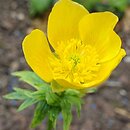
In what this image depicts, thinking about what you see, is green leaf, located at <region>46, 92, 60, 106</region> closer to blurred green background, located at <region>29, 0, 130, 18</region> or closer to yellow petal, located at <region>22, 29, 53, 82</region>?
yellow petal, located at <region>22, 29, 53, 82</region>

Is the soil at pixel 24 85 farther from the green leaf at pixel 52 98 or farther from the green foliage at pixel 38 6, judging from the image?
the green leaf at pixel 52 98

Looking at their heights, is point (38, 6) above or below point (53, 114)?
below

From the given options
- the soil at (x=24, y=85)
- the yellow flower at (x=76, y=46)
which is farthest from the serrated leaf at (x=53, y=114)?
the soil at (x=24, y=85)

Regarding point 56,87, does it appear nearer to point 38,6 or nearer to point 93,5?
point 38,6

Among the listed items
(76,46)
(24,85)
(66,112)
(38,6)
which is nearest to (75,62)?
(76,46)

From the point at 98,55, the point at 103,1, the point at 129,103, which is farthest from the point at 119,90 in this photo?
the point at 98,55

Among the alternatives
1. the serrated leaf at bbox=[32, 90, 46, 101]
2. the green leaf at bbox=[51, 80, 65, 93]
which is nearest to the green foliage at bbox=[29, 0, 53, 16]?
Answer: the serrated leaf at bbox=[32, 90, 46, 101]
